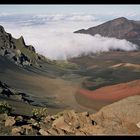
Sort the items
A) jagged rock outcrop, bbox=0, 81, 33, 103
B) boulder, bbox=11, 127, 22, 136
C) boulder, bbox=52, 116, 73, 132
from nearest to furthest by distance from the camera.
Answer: boulder, bbox=11, 127, 22, 136 < boulder, bbox=52, 116, 73, 132 < jagged rock outcrop, bbox=0, 81, 33, 103

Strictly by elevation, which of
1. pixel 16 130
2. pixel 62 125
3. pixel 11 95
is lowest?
pixel 11 95

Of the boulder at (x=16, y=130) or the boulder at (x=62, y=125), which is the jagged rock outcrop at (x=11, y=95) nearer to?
the boulder at (x=62, y=125)

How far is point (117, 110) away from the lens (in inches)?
2640

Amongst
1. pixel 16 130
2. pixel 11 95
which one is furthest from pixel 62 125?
pixel 11 95

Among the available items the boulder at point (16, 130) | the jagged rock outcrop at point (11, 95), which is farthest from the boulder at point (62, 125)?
the jagged rock outcrop at point (11, 95)

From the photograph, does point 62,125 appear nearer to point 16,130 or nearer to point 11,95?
point 16,130

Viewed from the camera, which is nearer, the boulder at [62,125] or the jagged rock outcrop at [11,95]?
the boulder at [62,125]

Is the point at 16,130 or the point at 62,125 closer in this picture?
the point at 16,130

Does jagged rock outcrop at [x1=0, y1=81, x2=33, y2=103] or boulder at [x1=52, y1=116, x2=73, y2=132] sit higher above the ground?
boulder at [x1=52, y1=116, x2=73, y2=132]

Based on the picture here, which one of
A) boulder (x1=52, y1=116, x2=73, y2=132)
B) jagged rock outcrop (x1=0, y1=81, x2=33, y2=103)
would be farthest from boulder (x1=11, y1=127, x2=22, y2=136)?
jagged rock outcrop (x1=0, y1=81, x2=33, y2=103)

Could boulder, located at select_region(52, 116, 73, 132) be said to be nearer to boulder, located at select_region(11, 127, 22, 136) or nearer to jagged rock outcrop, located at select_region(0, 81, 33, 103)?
boulder, located at select_region(11, 127, 22, 136)

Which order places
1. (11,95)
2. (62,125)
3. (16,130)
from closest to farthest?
1. (16,130)
2. (62,125)
3. (11,95)
